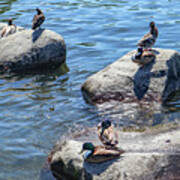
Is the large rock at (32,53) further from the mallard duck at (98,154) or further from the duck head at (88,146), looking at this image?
the mallard duck at (98,154)

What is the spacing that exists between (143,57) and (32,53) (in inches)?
167

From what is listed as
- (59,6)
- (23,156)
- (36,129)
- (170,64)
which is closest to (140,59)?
(170,64)

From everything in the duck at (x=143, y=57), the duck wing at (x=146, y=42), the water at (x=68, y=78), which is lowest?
the water at (x=68, y=78)

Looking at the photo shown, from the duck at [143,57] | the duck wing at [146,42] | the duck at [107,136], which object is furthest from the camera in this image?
the duck wing at [146,42]

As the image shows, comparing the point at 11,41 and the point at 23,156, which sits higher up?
the point at 11,41

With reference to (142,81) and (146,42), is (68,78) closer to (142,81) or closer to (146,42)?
(146,42)

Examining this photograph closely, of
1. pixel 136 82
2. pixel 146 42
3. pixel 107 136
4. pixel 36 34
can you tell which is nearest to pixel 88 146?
pixel 107 136

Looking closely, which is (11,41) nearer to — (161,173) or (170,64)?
(170,64)

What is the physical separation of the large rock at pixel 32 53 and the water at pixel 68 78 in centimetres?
55

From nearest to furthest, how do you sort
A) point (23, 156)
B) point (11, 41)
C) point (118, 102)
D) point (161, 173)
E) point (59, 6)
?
1. point (161, 173)
2. point (23, 156)
3. point (118, 102)
4. point (11, 41)
5. point (59, 6)

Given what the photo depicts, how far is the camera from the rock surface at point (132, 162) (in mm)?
6559

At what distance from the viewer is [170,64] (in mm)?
10625

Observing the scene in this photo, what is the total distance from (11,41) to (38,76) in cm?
186

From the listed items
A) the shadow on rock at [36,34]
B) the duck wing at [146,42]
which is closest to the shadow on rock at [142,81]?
the duck wing at [146,42]
